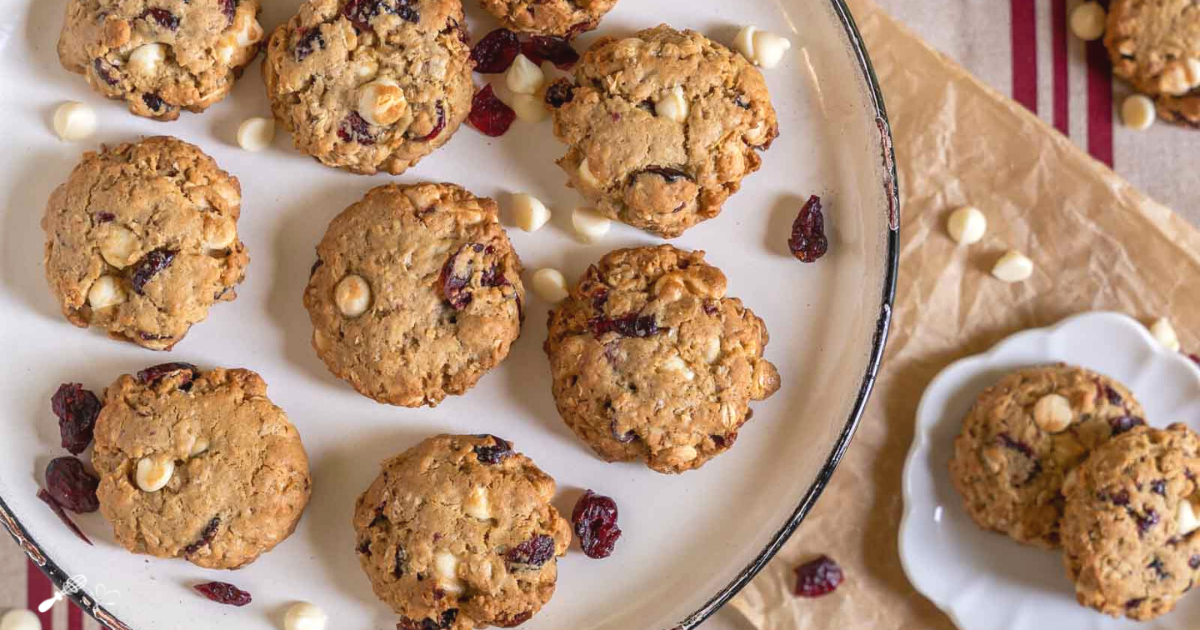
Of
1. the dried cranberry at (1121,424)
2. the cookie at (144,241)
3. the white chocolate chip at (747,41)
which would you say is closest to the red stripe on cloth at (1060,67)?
the dried cranberry at (1121,424)

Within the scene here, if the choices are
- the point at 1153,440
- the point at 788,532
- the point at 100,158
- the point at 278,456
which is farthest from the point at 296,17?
the point at 1153,440

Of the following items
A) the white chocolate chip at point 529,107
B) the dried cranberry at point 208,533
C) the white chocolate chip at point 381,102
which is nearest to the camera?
the white chocolate chip at point 381,102

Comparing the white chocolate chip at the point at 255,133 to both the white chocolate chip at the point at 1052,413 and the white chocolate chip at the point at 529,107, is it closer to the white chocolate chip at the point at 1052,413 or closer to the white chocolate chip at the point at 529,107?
the white chocolate chip at the point at 529,107

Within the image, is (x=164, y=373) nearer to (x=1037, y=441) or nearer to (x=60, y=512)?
(x=60, y=512)

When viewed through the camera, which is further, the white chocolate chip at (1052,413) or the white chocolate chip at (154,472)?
the white chocolate chip at (1052,413)

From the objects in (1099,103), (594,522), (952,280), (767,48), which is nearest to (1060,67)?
(1099,103)

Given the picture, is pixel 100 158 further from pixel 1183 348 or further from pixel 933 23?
pixel 1183 348

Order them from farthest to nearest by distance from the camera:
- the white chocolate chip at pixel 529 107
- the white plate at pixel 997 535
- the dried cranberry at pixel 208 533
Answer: the white plate at pixel 997 535, the white chocolate chip at pixel 529 107, the dried cranberry at pixel 208 533
